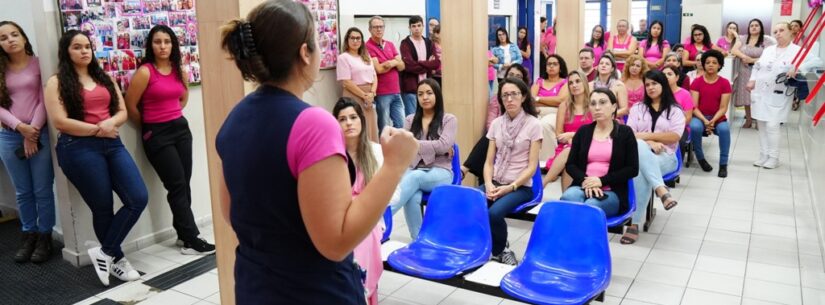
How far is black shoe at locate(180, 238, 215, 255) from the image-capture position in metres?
4.61

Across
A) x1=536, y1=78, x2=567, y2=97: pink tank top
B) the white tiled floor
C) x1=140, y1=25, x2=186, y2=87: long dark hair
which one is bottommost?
the white tiled floor

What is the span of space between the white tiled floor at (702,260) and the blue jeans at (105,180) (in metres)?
0.39

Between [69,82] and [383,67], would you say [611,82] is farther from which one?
[69,82]

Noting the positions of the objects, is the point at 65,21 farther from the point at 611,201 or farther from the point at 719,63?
the point at 719,63

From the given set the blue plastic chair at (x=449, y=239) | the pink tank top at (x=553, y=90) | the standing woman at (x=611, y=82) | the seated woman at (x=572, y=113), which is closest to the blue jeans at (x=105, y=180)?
the blue plastic chair at (x=449, y=239)

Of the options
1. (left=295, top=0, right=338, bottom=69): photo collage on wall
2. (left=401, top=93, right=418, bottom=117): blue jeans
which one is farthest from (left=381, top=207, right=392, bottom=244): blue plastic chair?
(left=401, top=93, right=418, bottom=117): blue jeans

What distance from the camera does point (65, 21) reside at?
13.6ft

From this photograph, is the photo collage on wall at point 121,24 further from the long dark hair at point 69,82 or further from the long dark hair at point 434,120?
the long dark hair at point 434,120

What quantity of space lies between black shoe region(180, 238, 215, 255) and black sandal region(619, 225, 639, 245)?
3055mm

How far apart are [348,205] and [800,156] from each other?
7692 mm

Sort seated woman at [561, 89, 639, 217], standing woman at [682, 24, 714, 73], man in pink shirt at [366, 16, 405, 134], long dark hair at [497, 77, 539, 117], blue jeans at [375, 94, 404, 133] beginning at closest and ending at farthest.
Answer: seated woman at [561, 89, 639, 217]
long dark hair at [497, 77, 539, 117]
man in pink shirt at [366, 16, 405, 134]
blue jeans at [375, 94, 404, 133]
standing woman at [682, 24, 714, 73]

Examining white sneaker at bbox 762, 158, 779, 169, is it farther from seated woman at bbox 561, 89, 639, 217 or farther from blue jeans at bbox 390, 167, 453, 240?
blue jeans at bbox 390, 167, 453, 240

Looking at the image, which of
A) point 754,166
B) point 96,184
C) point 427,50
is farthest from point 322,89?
point 754,166

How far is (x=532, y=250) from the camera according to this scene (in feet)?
10.8
